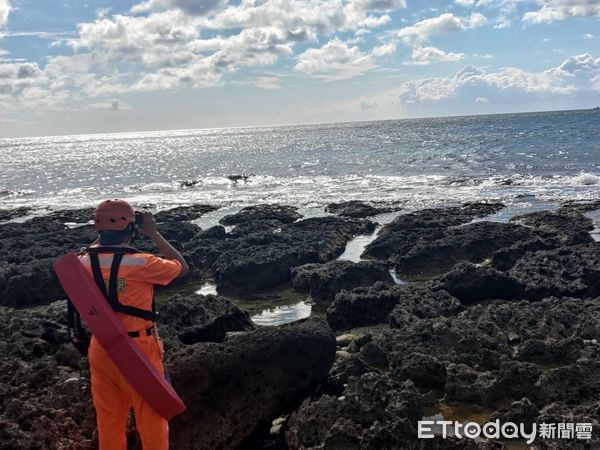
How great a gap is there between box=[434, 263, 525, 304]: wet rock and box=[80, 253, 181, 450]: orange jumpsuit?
8722 millimetres

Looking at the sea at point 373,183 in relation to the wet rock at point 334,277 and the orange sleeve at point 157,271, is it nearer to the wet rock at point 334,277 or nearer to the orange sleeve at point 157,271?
the wet rock at point 334,277

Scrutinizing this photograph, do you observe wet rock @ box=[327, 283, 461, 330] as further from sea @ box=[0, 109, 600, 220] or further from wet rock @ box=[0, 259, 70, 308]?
sea @ box=[0, 109, 600, 220]

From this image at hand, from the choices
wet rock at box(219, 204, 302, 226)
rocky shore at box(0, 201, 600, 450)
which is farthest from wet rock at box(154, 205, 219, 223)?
rocky shore at box(0, 201, 600, 450)

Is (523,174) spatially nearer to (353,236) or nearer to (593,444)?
(353,236)

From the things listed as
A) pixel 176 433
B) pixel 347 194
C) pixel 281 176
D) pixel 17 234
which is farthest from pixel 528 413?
pixel 281 176

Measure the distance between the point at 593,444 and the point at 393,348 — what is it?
3.24m

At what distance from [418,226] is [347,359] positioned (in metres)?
13.9

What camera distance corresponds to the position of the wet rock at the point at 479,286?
12.7 m

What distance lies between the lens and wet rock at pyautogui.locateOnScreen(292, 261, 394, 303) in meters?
13.7

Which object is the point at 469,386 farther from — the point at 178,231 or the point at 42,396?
the point at 178,231

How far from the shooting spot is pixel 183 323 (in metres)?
10.3

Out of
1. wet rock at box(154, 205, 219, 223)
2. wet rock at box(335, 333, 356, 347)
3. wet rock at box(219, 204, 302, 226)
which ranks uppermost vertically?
wet rock at box(335, 333, 356, 347)

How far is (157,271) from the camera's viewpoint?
5.02 meters

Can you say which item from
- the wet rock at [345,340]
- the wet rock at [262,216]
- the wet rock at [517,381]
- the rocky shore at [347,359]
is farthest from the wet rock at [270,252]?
the wet rock at [517,381]
